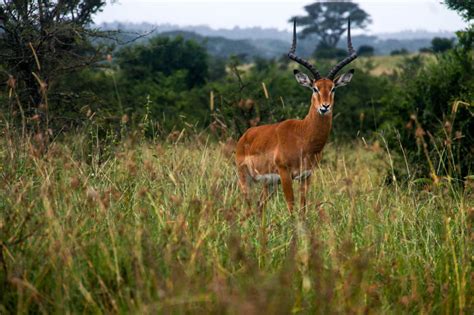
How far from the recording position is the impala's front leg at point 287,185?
23.2 feet

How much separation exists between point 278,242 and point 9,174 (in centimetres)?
200

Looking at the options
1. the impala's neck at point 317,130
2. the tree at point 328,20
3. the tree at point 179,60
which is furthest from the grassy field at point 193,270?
the tree at point 328,20

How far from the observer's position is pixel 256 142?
25.7ft

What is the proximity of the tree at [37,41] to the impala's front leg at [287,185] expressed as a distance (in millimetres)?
3290

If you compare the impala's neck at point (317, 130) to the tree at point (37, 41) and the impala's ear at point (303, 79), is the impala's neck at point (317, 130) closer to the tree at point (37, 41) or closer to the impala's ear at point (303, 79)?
the impala's ear at point (303, 79)

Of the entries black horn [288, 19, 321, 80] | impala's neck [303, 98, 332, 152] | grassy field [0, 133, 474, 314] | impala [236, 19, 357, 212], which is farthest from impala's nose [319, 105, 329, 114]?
grassy field [0, 133, 474, 314]

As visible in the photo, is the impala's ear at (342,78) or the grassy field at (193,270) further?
the impala's ear at (342,78)

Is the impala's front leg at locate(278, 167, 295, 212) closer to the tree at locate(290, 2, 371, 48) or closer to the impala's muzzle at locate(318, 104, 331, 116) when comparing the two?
the impala's muzzle at locate(318, 104, 331, 116)

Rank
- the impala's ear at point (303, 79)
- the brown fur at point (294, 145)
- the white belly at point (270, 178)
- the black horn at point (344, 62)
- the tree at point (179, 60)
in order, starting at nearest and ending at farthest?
the brown fur at point (294, 145)
the white belly at point (270, 178)
the black horn at point (344, 62)
the impala's ear at point (303, 79)
the tree at point (179, 60)

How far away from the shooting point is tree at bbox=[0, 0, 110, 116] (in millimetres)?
8898

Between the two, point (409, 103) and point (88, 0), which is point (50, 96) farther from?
point (409, 103)

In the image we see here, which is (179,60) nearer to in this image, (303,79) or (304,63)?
(303,79)

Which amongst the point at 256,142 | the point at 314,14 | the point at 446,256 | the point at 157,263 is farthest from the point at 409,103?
the point at 314,14

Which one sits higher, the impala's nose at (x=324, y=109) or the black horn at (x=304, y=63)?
the black horn at (x=304, y=63)
